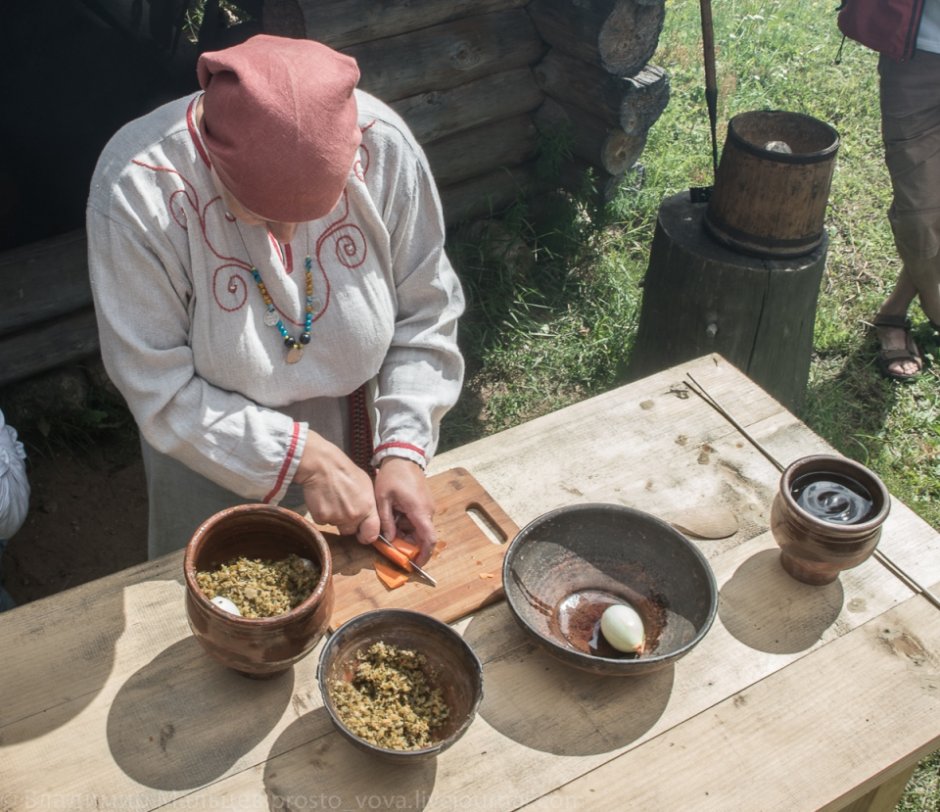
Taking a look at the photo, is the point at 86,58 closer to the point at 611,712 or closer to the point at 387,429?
the point at 387,429

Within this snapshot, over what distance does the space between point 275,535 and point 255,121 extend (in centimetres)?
76

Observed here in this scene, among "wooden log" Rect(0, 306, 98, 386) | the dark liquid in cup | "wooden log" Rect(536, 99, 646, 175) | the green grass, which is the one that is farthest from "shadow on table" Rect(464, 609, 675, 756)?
"wooden log" Rect(536, 99, 646, 175)

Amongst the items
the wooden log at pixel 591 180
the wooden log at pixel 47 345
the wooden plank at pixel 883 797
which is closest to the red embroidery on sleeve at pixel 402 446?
the wooden plank at pixel 883 797

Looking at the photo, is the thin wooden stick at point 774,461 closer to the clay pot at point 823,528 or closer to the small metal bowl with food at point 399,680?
the clay pot at point 823,528

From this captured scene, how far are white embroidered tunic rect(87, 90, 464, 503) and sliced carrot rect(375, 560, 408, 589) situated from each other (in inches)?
10.6

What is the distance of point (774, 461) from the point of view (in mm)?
2449

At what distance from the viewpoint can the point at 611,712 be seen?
1.90 metres

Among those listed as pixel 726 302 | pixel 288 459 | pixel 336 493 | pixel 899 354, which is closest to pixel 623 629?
pixel 336 493

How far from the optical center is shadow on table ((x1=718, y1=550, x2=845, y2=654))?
206cm

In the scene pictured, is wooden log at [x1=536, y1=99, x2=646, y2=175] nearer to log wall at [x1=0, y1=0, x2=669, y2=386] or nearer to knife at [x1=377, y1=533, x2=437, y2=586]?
log wall at [x1=0, y1=0, x2=669, y2=386]

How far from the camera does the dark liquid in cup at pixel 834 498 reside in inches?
81.9

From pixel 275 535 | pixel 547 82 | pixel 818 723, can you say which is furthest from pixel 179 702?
pixel 547 82

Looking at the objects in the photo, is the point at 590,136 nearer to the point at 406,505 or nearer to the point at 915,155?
the point at 915,155

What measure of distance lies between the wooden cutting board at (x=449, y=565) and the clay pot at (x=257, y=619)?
18 cm
